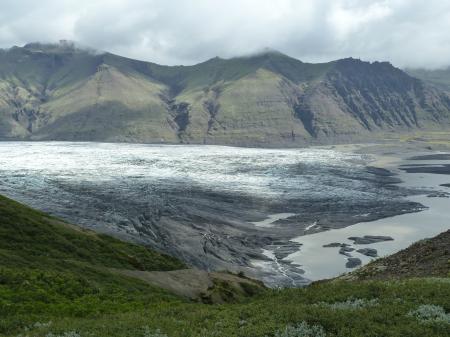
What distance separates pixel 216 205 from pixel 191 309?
3808 inches

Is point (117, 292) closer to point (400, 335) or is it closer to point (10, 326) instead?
point (10, 326)

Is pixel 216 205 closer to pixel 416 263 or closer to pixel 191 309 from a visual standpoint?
pixel 416 263

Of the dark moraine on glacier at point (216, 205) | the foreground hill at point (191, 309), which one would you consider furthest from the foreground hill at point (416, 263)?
the dark moraine on glacier at point (216, 205)

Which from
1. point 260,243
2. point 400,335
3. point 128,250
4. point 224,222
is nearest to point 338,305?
point 400,335

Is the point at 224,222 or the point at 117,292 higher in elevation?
the point at 117,292

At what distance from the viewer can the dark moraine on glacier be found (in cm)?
8644

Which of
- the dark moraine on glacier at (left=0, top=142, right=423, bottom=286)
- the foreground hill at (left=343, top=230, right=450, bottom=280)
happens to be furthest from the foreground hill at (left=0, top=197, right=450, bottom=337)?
the dark moraine on glacier at (left=0, top=142, right=423, bottom=286)

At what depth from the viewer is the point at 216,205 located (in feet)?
396

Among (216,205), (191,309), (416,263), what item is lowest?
(216,205)

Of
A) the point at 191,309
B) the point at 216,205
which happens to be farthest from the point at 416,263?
the point at 216,205

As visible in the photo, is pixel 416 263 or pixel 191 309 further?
pixel 416 263

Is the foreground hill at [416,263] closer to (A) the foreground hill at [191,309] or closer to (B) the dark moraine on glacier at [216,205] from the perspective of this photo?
(A) the foreground hill at [191,309]

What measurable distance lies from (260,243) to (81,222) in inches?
1459

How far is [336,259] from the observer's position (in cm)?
8469
